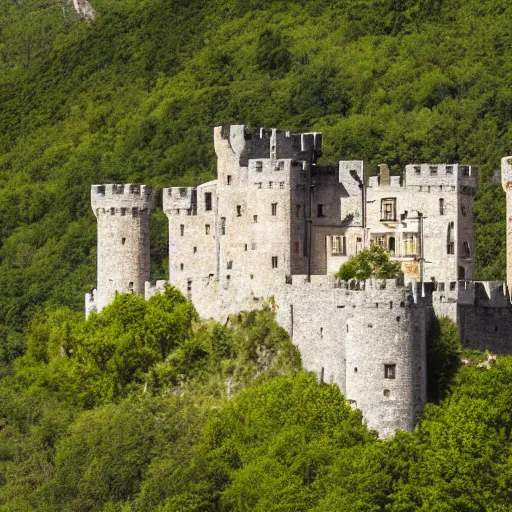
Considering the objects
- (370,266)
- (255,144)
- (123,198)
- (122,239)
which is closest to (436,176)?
(370,266)

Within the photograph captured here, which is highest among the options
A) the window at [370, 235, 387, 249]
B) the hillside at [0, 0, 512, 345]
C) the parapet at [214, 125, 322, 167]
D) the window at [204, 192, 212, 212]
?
the hillside at [0, 0, 512, 345]

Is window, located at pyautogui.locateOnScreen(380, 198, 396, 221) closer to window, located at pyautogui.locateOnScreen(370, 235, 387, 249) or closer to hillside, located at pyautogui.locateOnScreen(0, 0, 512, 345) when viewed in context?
window, located at pyautogui.locateOnScreen(370, 235, 387, 249)

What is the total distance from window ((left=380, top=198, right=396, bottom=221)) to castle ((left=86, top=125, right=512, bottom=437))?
36mm

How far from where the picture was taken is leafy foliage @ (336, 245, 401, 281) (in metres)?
82.1

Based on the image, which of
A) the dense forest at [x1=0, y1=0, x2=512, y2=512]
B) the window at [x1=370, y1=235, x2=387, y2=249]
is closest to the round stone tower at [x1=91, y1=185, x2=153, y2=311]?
the dense forest at [x1=0, y1=0, x2=512, y2=512]

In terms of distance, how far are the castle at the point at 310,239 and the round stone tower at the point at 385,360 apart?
1.61 metres

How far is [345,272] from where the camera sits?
83.0m

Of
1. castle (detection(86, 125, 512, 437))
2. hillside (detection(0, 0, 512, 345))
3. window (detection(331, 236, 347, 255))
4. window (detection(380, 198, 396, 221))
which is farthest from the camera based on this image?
hillside (detection(0, 0, 512, 345))

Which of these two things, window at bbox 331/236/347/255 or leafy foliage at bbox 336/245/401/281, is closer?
leafy foliage at bbox 336/245/401/281

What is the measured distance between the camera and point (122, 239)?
9188 cm

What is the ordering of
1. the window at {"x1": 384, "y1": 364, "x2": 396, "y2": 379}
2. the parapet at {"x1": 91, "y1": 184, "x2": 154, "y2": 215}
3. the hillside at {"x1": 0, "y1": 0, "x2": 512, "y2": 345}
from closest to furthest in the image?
1. the window at {"x1": 384, "y1": 364, "x2": 396, "y2": 379}
2. the parapet at {"x1": 91, "y1": 184, "x2": 154, "y2": 215}
3. the hillside at {"x1": 0, "y1": 0, "x2": 512, "y2": 345}

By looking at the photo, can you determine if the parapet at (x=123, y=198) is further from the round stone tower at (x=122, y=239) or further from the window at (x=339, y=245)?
the window at (x=339, y=245)

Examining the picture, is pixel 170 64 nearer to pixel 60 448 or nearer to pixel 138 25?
pixel 138 25

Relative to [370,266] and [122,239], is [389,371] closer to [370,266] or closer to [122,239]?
[370,266]
